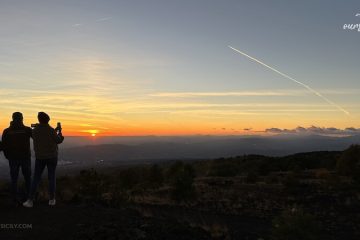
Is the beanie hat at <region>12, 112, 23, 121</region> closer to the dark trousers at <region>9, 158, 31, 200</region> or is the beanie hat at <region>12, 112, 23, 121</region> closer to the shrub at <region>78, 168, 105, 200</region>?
the dark trousers at <region>9, 158, 31, 200</region>

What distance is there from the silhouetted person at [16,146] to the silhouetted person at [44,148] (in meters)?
0.34

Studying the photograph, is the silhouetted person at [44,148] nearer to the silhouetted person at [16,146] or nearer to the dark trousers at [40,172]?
the dark trousers at [40,172]

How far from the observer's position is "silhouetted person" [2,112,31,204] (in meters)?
12.6

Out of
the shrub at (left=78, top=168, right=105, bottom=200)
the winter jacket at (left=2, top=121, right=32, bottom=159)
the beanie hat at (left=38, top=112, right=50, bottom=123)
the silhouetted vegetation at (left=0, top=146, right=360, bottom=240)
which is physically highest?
the beanie hat at (left=38, top=112, right=50, bottom=123)

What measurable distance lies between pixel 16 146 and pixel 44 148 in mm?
873

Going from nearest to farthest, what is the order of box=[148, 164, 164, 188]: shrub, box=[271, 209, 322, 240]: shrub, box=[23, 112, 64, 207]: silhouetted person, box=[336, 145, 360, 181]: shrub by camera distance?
box=[271, 209, 322, 240]: shrub < box=[23, 112, 64, 207]: silhouetted person < box=[336, 145, 360, 181]: shrub < box=[148, 164, 164, 188]: shrub

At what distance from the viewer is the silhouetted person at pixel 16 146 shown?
12.6 m

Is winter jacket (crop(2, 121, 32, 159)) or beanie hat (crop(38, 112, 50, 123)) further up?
beanie hat (crop(38, 112, 50, 123))

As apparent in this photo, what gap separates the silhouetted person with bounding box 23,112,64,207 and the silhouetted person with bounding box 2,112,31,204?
34 cm

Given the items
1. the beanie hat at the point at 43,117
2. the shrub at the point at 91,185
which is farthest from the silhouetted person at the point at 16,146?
the shrub at the point at 91,185

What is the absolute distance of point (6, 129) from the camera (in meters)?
12.8

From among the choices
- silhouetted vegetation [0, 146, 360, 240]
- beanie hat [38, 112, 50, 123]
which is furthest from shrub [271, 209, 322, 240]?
beanie hat [38, 112, 50, 123]

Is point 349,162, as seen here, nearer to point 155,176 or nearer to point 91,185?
point 155,176

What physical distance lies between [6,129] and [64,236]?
4.48m
